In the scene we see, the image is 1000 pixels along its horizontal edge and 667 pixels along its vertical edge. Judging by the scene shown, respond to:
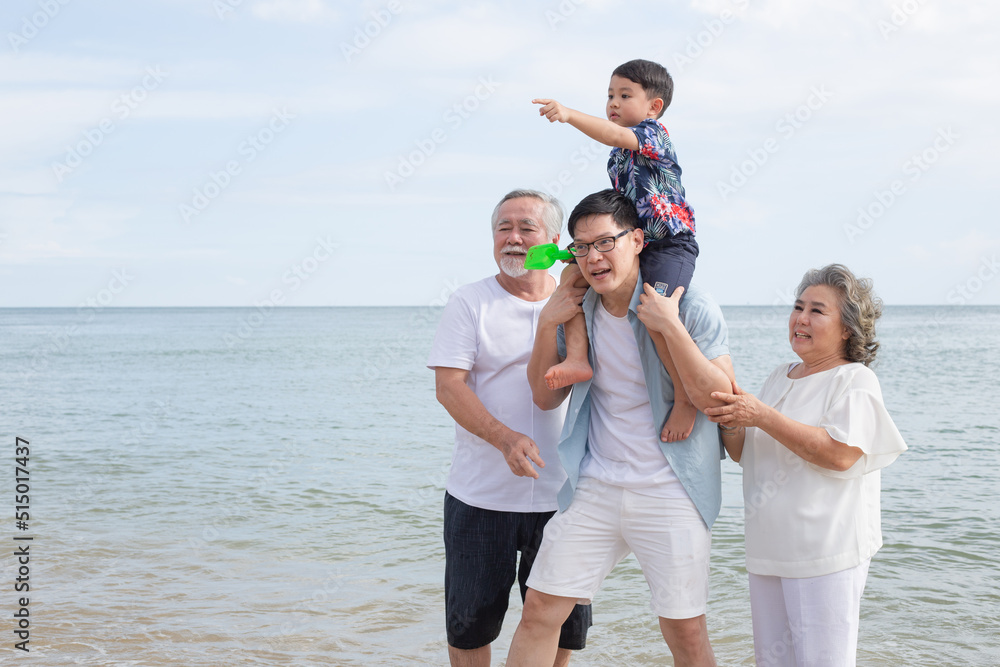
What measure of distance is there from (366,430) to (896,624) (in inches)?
368

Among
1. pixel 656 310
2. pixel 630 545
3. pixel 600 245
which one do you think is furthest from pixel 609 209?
pixel 630 545

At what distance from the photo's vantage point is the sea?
4789 mm

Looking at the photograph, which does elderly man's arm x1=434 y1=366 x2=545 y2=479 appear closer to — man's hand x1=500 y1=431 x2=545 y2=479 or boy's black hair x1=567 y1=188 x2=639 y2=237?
man's hand x1=500 y1=431 x2=545 y2=479

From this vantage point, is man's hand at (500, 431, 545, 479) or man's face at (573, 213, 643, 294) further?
man's hand at (500, 431, 545, 479)

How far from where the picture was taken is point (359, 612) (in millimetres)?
5324

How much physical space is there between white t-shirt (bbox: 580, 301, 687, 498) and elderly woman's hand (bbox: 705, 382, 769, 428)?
0.78ft

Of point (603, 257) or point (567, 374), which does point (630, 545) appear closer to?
point (567, 374)

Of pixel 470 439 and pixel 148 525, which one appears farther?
pixel 148 525

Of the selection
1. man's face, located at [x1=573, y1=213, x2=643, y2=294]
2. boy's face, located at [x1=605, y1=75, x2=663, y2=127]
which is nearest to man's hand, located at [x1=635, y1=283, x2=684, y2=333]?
man's face, located at [x1=573, y1=213, x2=643, y2=294]

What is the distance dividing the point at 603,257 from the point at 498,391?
807 mm

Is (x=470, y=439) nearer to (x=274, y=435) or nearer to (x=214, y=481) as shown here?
(x=214, y=481)

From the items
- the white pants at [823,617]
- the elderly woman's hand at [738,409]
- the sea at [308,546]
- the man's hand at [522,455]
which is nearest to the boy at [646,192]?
the elderly woman's hand at [738,409]

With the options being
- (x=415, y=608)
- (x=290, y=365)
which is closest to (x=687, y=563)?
(x=415, y=608)

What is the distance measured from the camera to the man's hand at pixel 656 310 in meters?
2.60
